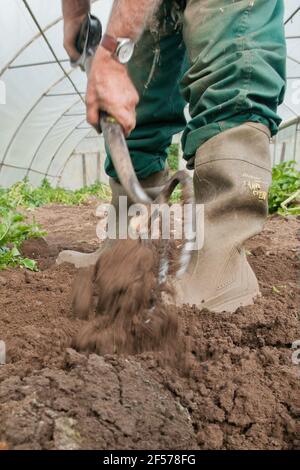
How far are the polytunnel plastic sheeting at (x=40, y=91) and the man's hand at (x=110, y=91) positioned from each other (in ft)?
19.1

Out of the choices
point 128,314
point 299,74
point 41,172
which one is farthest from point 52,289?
point 41,172

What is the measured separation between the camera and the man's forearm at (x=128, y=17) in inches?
55.4

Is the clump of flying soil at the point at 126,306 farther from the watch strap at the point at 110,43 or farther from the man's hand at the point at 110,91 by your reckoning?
the watch strap at the point at 110,43

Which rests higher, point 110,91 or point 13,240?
point 110,91

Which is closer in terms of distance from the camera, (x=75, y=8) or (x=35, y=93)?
(x=75, y=8)

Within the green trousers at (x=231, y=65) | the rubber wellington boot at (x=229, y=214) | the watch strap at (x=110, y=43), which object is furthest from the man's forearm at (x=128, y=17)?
the rubber wellington boot at (x=229, y=214)

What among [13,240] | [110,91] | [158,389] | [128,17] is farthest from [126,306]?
[13,240]

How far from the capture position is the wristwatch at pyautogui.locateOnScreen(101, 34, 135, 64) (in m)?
1.41

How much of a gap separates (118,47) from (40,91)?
8464 millimetres

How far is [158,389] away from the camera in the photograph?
0.98 metres

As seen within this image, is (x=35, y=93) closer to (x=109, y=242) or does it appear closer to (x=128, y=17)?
(x=109, y=242)

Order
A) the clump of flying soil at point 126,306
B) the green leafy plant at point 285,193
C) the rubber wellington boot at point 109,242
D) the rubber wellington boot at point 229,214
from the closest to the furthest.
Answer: the clump of flying soil at point 126,306
the rubber wellington boot at point 229,214
the rubber wellington boot at point 109,242
the green leafy plant at point 285,193
